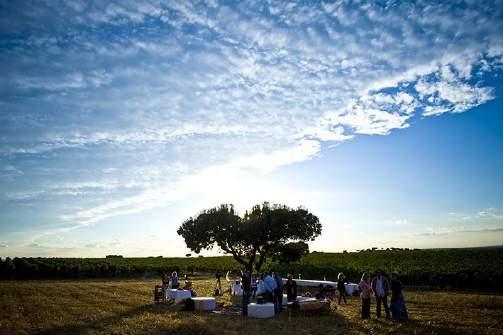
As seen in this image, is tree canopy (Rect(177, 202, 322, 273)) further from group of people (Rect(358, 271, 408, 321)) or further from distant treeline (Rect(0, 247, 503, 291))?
distant treeline (Rect(0, 247, 503, 291))

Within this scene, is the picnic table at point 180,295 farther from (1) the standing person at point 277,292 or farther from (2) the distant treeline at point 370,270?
(2) the distant treeline at point 370,270

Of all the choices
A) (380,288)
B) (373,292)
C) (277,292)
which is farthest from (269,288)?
(380,288)

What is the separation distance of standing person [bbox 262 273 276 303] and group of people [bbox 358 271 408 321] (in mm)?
4946

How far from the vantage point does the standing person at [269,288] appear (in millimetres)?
24891

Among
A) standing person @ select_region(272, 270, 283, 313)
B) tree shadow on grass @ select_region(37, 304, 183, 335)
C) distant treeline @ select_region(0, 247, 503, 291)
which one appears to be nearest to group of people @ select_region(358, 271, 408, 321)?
standing person @ select_region(272, 270, 283, 313)

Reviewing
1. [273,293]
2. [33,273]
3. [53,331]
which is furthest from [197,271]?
[53,331]

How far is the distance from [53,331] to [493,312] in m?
22.4

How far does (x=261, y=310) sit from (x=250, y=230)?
44.3 feet

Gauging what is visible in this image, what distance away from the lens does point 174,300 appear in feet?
104

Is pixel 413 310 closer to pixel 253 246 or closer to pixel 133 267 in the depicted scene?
→ pixel 253 246

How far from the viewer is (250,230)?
3653 centimetres

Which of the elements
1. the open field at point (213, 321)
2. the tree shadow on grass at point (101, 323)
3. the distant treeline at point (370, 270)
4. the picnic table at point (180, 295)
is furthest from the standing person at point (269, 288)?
the distant treeline at point (370, 270)

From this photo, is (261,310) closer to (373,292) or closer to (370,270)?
(373,292)

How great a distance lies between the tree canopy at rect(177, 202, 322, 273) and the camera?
36844 mm
